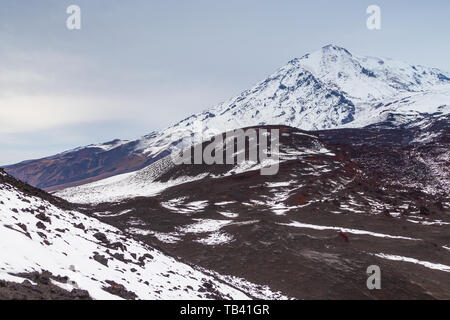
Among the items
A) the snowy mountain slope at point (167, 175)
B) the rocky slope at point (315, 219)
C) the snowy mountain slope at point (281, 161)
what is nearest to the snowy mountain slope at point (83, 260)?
the rocky slope at point (315, 219)

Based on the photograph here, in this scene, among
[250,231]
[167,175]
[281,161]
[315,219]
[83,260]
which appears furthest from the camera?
[167,175]

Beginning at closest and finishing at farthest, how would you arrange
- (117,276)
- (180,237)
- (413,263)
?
(117,276)
(413,263)
(180,237)

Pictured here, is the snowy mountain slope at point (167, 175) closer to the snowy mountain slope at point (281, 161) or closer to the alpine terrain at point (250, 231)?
the snowy mountain slope at point (281, 161)

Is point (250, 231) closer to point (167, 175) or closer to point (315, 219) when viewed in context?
point (315, 219)

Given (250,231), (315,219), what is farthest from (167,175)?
(250,231)

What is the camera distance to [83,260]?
15.2 meters

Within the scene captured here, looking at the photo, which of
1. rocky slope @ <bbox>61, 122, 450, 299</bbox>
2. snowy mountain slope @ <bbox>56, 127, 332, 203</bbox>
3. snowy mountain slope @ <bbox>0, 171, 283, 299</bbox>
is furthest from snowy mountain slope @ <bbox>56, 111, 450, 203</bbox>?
snowy mountain slope @ <bbox>0, 171, 283, 299</bbox>

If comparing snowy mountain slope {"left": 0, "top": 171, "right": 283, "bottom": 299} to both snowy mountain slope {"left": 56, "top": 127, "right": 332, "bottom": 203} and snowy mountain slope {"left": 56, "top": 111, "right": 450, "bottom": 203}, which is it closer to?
snowy mountain slope {"left": 56, "top": 111, "right": 450, "bottom": 203}

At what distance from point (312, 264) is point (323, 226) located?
20.9 meters

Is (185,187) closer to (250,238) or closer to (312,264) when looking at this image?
(250,238)

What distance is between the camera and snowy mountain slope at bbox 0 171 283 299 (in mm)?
12461

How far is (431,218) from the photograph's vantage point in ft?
190

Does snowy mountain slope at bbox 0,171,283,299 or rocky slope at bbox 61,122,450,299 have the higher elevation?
snowy mountain slope at bbox 0,171,283,299

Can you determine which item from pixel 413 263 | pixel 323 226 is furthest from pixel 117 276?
pixel 323 226
